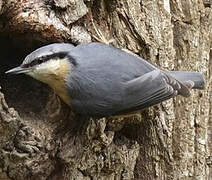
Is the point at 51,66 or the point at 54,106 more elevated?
the point at 51,66

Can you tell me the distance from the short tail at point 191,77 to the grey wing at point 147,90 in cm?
13

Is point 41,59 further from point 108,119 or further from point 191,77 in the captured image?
point 191,77

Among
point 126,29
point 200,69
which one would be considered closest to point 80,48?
point 126,29

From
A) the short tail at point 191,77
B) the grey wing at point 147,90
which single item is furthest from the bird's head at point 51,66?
the short tail at point 191,77

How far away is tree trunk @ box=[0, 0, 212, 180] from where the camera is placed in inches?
85.4

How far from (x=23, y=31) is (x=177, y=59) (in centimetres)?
81

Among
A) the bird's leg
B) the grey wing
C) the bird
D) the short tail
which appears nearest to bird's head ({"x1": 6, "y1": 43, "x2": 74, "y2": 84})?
the bird

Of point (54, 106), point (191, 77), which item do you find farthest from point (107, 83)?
point (191, 77)

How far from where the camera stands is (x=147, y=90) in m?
2.24

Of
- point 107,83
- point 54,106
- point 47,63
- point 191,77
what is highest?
point 47,63

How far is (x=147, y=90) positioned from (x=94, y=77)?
0.78ft

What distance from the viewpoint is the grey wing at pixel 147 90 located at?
7.20 ft

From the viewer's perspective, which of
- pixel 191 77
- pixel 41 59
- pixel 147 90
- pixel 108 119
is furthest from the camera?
pixel 191 77

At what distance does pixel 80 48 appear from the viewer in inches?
85.4
